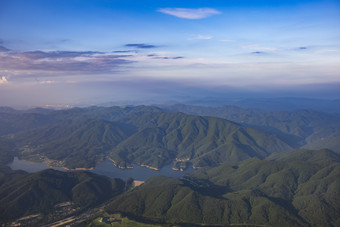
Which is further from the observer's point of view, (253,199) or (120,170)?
(120,170)

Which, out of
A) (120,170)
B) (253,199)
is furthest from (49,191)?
(253,199)

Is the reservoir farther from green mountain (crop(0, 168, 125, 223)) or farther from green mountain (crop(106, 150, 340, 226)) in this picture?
green mountain (crop(106, 150, 340, 226))

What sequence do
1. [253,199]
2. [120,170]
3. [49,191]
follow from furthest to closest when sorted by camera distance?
[120,170] < [49,191] < [253,199]

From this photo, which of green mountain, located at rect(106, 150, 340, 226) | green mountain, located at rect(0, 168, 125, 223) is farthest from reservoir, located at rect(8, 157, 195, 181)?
green mountain, located at rect(106, 150, 340, 226)

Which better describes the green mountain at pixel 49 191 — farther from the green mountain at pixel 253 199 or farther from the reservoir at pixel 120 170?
the reservoir at pixel 120 170

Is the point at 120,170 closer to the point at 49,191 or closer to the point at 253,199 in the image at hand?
the point at 49,191

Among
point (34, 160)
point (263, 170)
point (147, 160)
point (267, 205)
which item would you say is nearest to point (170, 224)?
point (267, 205)

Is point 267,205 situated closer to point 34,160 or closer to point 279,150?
point 279,150
